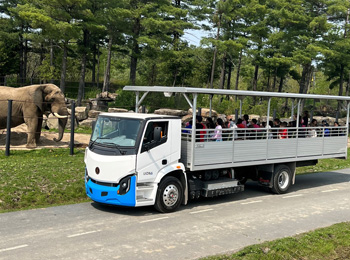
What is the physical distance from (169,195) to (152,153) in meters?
1.25

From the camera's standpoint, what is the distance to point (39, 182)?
12.5 m

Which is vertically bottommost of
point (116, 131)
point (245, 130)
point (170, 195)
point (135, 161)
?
point (170, 195)

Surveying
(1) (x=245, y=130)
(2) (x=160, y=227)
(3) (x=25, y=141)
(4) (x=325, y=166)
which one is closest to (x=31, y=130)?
(3) (x=25, y=141)

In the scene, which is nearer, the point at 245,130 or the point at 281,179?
the point at 245,130

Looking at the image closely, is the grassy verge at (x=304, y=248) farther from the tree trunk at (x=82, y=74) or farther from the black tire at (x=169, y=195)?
the tree trunk at (x=82, y=74)

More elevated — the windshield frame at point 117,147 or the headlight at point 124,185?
the windshield frame at point 117,147

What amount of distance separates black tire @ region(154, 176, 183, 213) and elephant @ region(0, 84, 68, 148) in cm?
903

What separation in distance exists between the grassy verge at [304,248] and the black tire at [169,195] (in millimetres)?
3236

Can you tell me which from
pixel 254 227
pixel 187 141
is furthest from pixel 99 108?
pixel 254 227

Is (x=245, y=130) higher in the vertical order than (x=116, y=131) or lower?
higher

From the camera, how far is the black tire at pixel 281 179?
1410 centimetres

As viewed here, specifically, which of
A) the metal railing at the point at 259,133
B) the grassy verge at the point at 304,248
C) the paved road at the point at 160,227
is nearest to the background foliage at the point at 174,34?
the metal railing at the point at 259,133

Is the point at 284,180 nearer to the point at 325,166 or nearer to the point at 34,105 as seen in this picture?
the point at 325,166

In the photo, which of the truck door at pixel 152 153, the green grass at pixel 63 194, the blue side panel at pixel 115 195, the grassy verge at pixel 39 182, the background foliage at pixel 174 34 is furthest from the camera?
the background foliage at pixel 174 34
